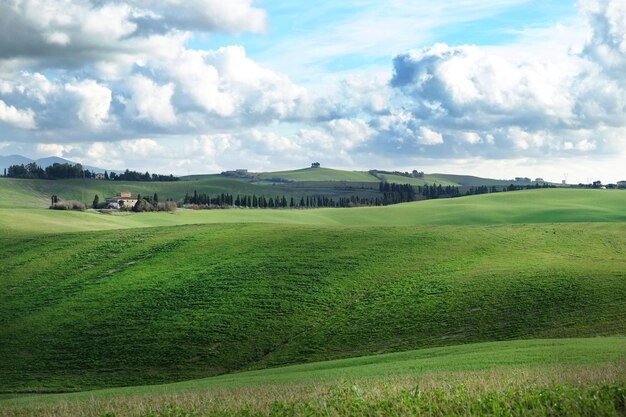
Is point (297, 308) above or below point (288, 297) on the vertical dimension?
below

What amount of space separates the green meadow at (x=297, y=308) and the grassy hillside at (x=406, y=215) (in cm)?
3077

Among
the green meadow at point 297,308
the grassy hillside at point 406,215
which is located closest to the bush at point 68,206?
the grassy hillside at point 406,215

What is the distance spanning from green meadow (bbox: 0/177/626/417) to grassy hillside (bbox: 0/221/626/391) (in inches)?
6.5

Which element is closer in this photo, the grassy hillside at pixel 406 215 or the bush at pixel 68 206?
the grassy hillside at pixel 406 215

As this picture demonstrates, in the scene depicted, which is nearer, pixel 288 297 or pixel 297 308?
pixel 297 308

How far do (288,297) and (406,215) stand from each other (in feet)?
321

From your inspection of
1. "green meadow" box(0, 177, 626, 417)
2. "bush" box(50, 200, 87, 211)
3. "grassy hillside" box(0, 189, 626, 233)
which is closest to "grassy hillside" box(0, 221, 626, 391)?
"green meadow" box(0, 177, 626, 417)

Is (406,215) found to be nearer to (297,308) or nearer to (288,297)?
(288,297)

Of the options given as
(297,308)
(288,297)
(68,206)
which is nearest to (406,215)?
(68,206)

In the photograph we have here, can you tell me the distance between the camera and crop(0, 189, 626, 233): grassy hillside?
112500 millimetres

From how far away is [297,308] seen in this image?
52594 mm

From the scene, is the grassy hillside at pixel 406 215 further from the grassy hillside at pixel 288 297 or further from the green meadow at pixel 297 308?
the grassy hillside at pixel 288 297

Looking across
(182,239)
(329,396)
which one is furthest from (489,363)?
(182,239)

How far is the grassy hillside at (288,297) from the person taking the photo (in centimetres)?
4512
